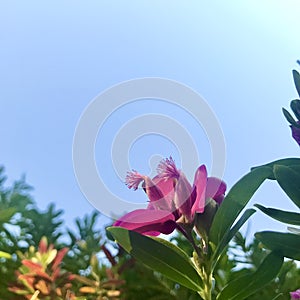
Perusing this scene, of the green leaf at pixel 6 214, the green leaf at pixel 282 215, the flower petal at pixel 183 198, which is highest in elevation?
the green leaf at pixel 282 215

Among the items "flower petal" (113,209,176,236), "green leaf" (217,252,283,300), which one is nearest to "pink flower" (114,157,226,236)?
"flower petal" (113,209,176,236)

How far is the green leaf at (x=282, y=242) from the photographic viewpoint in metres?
0.78

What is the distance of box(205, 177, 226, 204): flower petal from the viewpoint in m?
0.74

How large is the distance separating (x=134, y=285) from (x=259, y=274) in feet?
1.58

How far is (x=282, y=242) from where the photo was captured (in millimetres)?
785

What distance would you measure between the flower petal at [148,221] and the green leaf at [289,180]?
0.17m

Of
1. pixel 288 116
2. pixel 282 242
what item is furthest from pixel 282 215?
pixel 288 116

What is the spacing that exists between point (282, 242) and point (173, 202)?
0.18 meters

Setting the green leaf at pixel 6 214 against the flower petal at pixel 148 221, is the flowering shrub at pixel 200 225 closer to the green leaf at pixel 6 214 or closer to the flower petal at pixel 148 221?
the flower petal at pixel 148 221

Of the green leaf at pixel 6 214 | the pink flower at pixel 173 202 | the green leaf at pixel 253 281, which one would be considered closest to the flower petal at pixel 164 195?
the pink flower at pixel 173 202

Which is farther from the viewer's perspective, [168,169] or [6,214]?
[6,214]

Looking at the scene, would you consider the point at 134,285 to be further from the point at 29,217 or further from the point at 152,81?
the point at 152,81

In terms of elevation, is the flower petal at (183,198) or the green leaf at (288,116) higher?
the green leaf at (288,116)

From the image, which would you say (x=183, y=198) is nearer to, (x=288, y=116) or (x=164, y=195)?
(x=164, y=195)
